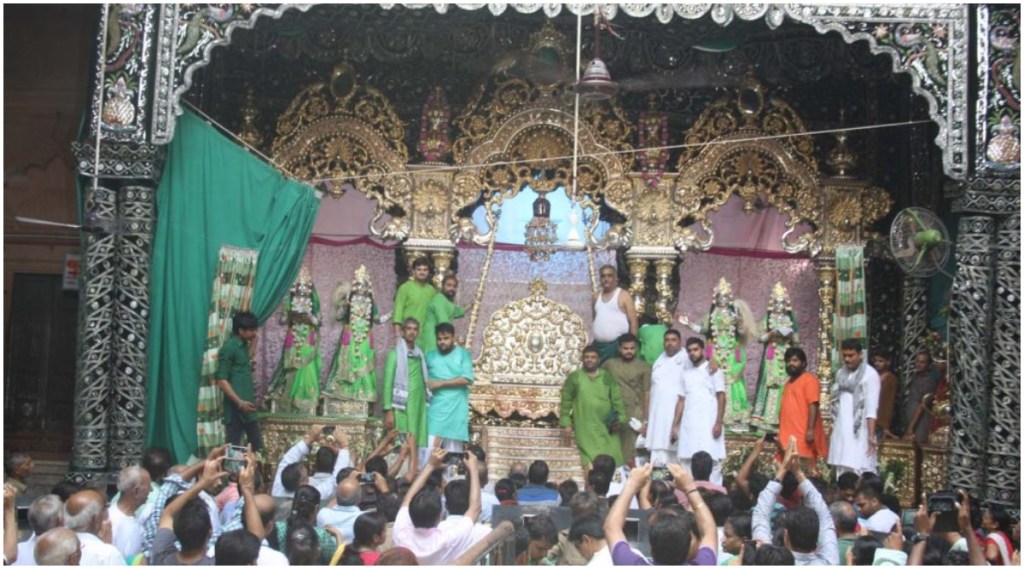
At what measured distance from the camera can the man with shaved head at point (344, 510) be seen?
29.8 ft

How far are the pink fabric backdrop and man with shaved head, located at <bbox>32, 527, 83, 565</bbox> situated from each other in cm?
946

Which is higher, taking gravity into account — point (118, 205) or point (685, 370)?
point (118, 205)

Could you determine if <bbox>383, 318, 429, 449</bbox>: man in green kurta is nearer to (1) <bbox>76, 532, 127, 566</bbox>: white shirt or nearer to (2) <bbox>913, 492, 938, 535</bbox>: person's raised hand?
(2) <bbox>913, 492, 938, 535</bbox>: person's raised hand

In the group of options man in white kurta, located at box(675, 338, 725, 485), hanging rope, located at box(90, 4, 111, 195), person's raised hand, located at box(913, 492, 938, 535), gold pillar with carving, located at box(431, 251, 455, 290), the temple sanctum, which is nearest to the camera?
person's raised hand, located at box(913, 492, 938, 535)

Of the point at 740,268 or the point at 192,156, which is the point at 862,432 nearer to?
the point at 740,268

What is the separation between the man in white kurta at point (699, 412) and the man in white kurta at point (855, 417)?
41.1 inches

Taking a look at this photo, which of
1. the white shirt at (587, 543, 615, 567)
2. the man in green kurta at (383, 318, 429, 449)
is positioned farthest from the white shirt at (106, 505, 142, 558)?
the man in green kurta at (383, 318, 429, 449)

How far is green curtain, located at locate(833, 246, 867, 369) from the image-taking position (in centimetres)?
1463

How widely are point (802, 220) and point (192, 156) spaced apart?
A: 6326mm

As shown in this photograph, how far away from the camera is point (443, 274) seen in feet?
50.6

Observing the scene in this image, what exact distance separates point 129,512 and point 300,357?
638 cm

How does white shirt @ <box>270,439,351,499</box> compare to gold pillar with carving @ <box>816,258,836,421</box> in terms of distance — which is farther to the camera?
gold pillar with carving @ <box>816,258,836,421</box>

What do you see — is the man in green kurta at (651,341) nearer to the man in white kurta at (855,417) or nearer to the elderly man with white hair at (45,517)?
the man in white kurta at (855,417)

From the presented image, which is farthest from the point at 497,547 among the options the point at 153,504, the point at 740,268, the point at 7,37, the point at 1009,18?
Answer: the point at 7,37
